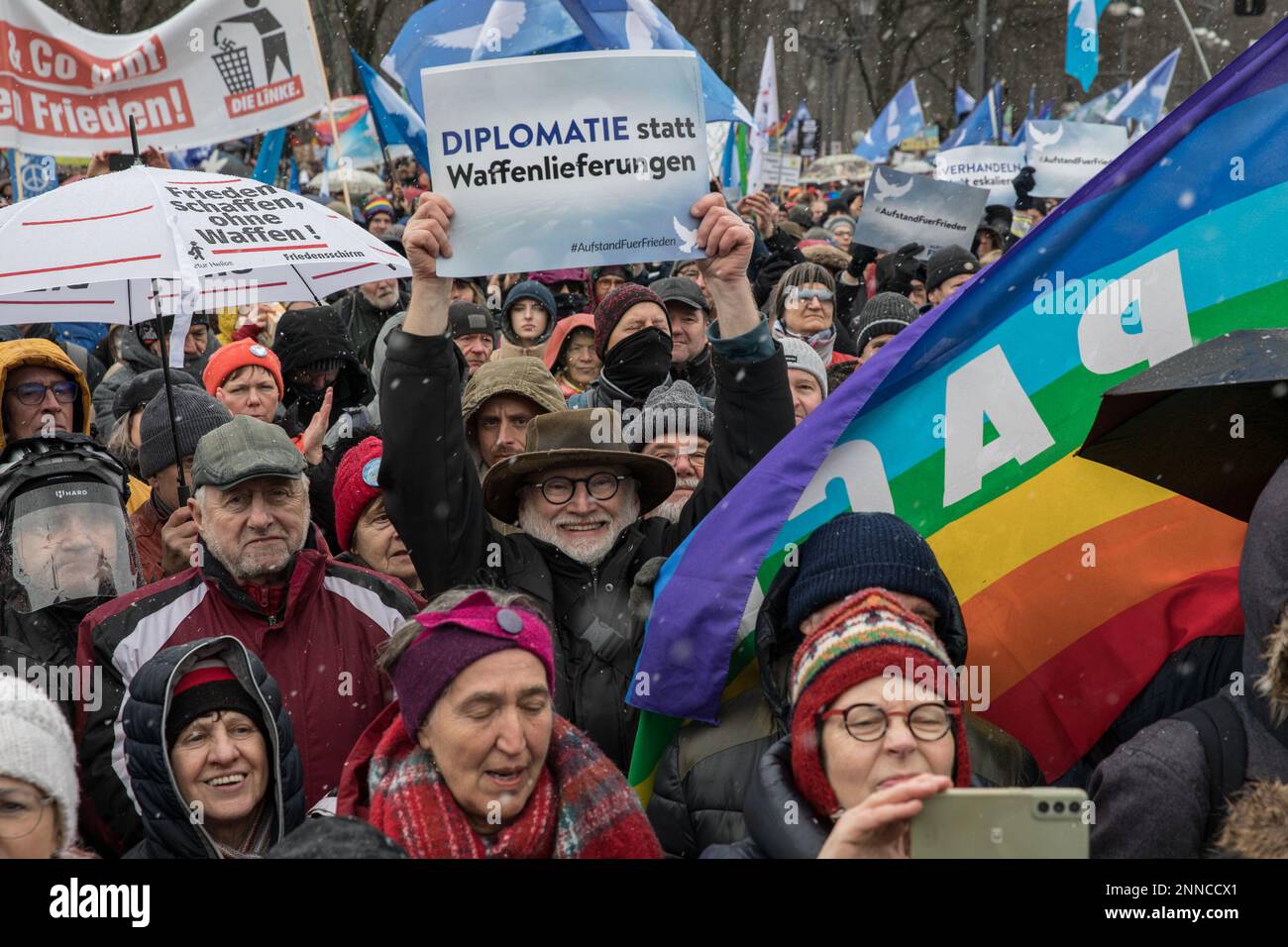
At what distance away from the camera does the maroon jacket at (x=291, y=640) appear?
351 centimetres

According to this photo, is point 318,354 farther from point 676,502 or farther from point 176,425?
point 676,502

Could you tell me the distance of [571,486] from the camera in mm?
3926

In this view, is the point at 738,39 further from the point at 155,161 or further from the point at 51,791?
Result: the point at 51,791

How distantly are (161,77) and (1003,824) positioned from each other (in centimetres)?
533

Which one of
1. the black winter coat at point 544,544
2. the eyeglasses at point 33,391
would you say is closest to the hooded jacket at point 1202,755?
the black winter coat at point 544,544

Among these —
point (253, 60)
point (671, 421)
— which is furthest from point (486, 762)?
point (253, 60)

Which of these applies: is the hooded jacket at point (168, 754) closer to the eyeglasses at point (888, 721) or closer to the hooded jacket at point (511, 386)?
the eyeglasses at point (888, 721)

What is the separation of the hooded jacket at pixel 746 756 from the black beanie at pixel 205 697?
33.0 inches

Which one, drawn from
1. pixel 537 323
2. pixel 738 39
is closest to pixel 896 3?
pixel 738 39

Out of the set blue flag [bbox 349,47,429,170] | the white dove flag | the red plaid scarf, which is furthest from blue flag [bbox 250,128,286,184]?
the red plaid scarf

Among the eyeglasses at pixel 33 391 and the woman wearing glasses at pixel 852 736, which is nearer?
the woman wearing glasses at pixel 852 736

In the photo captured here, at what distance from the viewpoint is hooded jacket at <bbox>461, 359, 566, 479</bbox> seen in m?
4.78

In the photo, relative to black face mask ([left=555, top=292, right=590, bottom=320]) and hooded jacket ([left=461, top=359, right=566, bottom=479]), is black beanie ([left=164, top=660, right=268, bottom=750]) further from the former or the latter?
black face mask ([left=555, top=292, right=590, bottom=320])

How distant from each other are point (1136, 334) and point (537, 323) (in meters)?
4.51
